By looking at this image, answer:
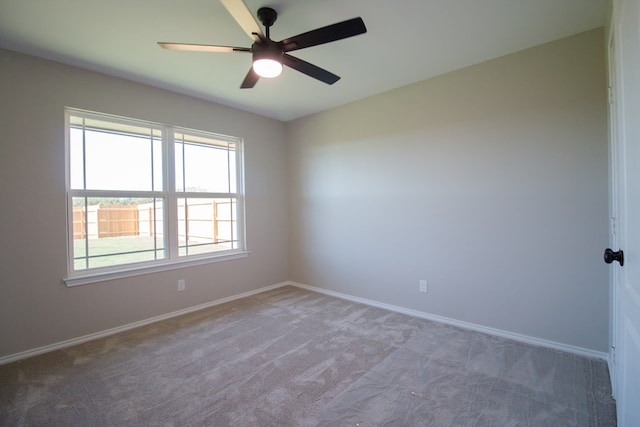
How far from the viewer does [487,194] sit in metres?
2.77

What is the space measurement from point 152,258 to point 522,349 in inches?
148

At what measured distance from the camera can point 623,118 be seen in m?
1.27

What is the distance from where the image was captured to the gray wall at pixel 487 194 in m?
2.33

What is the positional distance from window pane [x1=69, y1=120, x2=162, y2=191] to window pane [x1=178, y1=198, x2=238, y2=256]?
45 cm

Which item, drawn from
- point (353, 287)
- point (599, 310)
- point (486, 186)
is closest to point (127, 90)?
point (353, 287)

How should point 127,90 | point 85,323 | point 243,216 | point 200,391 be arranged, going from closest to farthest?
point 200,391, point 85,323, point 127,90, point 243,216

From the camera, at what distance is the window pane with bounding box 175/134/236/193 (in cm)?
356

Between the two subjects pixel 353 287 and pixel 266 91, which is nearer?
pixel 266 91

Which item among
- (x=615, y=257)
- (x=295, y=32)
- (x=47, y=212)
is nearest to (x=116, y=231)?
(x=47, y=212)

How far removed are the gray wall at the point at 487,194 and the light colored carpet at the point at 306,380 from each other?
0.42 metres

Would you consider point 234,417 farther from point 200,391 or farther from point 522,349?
point 522,349

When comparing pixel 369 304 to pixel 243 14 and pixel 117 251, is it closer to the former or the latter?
pixel 117 251

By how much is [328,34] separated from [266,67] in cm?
50

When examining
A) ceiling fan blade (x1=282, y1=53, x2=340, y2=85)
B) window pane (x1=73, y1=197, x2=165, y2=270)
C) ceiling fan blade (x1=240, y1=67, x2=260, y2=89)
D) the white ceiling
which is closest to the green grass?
window pane (x1=73, y1=197, x2=165, y2=270)
